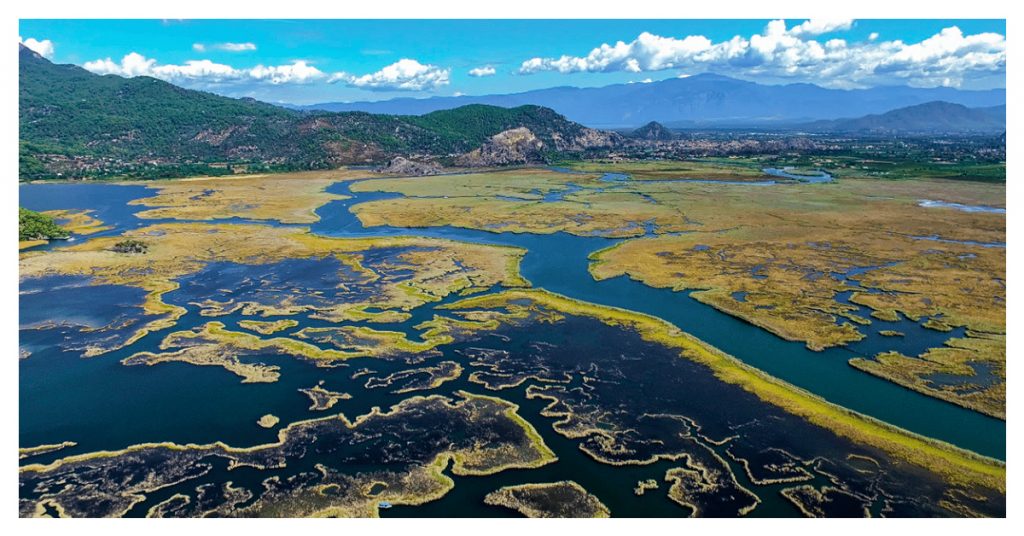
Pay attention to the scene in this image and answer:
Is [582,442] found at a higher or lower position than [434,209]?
lower

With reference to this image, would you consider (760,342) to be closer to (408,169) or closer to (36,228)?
(36,228)

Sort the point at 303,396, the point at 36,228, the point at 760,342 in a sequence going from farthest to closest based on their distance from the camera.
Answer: the point at 36,228 → the point at 760,342 → the point at 303,396

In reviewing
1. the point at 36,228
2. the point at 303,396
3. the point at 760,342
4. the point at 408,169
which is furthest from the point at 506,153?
the point at 303,396

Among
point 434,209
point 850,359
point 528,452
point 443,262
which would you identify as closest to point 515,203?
point 434,209

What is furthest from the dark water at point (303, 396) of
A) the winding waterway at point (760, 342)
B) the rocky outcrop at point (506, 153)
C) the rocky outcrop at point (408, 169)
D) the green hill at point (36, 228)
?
the rocky outcrop at point (506, 153)

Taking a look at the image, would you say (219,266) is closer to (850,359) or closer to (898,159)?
(850,359)
